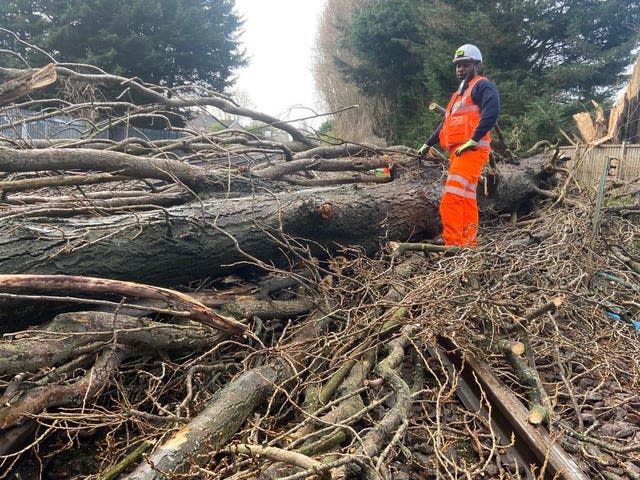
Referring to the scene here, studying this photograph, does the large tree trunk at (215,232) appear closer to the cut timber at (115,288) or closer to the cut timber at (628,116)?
the cut timber at (115,288)

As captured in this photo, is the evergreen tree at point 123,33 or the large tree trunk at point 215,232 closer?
the large tree trunk at point 215,232

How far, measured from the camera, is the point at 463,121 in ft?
14.0

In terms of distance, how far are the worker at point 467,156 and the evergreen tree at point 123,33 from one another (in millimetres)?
12358

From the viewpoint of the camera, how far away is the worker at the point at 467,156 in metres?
4.00

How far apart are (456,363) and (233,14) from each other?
17.9 meters

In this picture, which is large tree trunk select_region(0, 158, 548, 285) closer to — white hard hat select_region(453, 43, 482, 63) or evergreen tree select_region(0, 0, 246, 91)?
white hard hat select_region(453, 43, 482, 63)

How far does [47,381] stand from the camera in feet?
6.89

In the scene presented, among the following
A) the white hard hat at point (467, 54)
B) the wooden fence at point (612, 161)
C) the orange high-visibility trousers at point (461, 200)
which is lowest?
the wooden fence at point (612, 161)

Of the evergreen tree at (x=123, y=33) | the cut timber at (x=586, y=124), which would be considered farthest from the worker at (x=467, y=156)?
the evergreen tree at (x=123, y=33)

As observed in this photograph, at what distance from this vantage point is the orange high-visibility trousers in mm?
3998

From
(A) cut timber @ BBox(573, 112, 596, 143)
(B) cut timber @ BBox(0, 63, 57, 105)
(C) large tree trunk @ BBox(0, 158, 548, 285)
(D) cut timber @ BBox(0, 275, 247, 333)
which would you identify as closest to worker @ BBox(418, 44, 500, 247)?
(C) large tree trunk @ BBox(0, 158, 548, 285)

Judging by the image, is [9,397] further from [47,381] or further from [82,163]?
[82,163]

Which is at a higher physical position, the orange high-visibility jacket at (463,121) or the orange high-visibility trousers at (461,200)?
the orange high-visibility jacket at (463,121)

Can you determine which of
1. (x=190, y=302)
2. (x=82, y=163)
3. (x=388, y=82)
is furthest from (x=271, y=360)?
(x=388, y=82)
